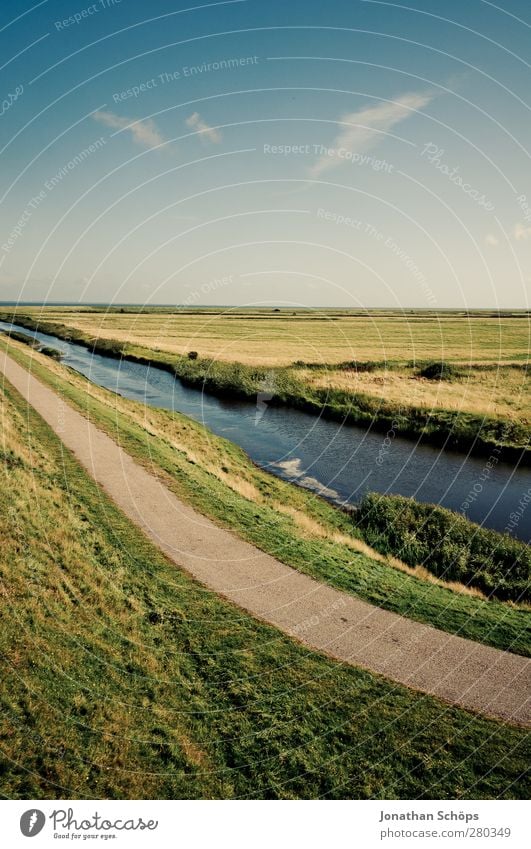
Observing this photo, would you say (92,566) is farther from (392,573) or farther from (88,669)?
(392,573)

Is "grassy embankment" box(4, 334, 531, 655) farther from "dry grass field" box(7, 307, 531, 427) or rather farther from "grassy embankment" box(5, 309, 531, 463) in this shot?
"dry grass field" box(7, 307, 531, 427)

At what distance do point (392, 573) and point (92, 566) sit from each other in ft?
28.7

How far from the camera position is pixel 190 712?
323 inches

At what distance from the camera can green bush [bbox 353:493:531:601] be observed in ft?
52.4

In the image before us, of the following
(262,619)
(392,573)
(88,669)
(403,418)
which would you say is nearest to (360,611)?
(262,619)

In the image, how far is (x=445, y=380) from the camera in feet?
162

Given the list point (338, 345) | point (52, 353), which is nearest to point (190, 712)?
point (52, 353)

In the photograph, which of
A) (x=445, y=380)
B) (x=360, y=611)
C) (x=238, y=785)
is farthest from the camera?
(x=445, y=380)

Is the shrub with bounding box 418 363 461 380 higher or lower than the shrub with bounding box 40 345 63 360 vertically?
higher

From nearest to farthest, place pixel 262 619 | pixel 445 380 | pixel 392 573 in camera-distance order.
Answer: pixel 262 619 → pixel 392 573 → pixel 445 380

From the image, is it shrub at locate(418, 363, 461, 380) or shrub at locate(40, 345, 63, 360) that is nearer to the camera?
shrub at locate(418, 363, 461, 380)

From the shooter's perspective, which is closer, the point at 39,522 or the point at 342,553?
the point at 39,522

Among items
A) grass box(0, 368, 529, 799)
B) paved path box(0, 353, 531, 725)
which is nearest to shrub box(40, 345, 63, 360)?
paved path box(0, 353, 531, 725)

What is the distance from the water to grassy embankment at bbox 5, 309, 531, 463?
2448 millimetres
